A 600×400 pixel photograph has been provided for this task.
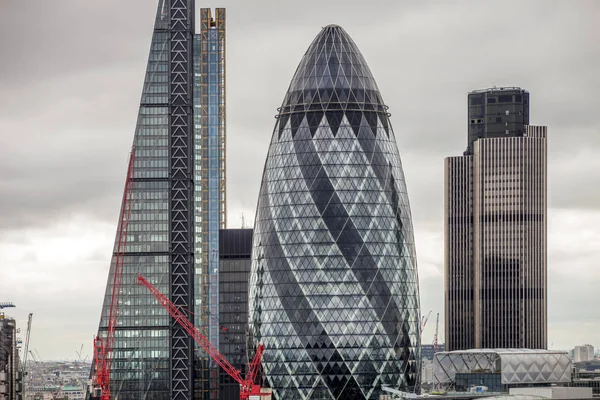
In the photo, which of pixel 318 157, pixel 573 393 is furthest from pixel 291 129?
pixel 573 393

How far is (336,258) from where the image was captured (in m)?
194

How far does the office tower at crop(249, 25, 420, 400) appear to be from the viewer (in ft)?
635

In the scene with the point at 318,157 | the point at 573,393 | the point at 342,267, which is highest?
the point at 318,157

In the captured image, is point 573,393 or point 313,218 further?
point 313,218

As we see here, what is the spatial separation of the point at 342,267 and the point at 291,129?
2136 centimetres

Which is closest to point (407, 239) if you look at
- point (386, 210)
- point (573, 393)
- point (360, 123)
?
point (386, 210)

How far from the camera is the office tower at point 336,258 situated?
193500 millimetres

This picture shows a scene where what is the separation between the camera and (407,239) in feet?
655

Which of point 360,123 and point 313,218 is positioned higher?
point 360,123

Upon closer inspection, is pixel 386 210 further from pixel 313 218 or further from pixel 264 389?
pixel 264 389

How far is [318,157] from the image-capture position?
7726 inches

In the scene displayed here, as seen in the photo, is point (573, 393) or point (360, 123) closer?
point (573, 393)

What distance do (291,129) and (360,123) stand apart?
32.7ft

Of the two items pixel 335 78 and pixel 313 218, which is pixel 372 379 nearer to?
pixel 313 218
